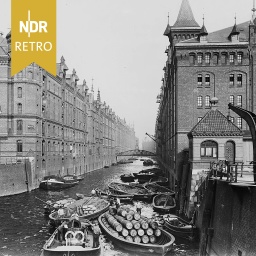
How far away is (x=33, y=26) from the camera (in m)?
19.4

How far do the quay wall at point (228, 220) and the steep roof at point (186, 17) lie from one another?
3531cm

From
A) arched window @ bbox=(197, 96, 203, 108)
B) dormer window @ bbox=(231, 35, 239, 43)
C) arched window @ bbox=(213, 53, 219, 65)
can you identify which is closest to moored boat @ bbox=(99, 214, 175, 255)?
arched window @ bbox=(197, 96, 203, 108)

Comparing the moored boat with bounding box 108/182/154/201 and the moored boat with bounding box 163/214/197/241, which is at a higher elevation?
→ the moored boat with bounding box 163/214/197/241

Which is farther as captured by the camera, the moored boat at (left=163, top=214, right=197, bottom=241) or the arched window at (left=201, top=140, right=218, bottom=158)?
the arched window at (left=201, top=140, right=218, bottom=158)

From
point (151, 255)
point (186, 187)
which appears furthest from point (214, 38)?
point (151, 255)

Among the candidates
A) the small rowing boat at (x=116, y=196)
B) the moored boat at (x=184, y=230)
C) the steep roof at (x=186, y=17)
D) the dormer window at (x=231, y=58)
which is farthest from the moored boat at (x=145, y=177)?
the moored boat at (x=184, y=230)

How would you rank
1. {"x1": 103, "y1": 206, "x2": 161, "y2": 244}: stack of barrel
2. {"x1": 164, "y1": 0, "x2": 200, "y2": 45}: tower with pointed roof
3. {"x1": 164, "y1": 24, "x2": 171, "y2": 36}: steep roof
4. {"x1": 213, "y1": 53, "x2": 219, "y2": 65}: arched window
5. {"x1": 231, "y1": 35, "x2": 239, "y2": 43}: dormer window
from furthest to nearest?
{"x1": 164, "y1": 24, "x2": 171, "y2": 36}: steep roof < {"x1": 164, "y1": 0, "x2": 200, "y2": 45}: tower with pointed roof < {"x1": 213, "y1": 53, "x2": 219, "y2": 65}: arched window < {"x1": 231, "y1": 35, "x2": 239, "y2": 43}: dormer window < {"x1": 103, "y1": 206, "x2": 161, "y2": 244}: stack of barrel

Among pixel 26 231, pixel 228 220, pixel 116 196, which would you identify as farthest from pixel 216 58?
pixel 26 231

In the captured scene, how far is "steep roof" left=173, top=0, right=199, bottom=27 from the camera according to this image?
5338 cm

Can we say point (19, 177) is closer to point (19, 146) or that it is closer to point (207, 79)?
point (19, 146)

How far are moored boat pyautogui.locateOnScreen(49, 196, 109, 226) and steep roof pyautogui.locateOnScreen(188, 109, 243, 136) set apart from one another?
12.4 meters

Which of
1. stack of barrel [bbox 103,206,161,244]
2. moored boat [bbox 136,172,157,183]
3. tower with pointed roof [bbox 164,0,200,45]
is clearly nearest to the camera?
stack of barrel [bbox 103,206,161,244]

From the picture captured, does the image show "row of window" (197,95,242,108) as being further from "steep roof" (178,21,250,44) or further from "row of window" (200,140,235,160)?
"row of window" (200,140,235,160)

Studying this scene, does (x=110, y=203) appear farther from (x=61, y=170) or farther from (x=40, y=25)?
(x=61, y=170)
